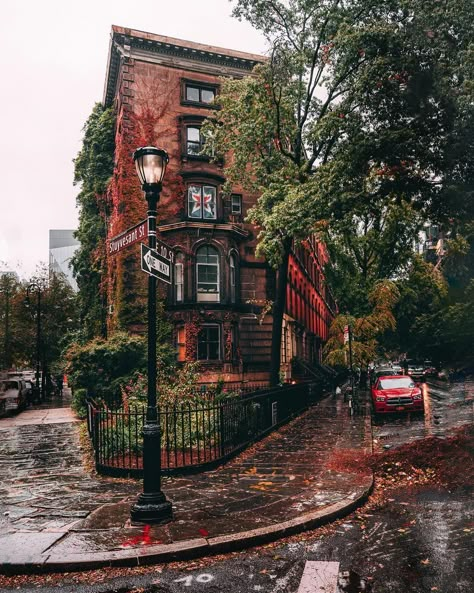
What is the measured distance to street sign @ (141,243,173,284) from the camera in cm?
769

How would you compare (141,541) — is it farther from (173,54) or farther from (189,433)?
(173,54)

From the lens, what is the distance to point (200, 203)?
95.2 feet

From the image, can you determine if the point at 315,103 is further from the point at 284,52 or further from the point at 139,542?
the point at 139,542

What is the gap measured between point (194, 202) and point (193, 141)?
11.0ft

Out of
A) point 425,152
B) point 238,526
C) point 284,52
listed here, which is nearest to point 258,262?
point 284,52

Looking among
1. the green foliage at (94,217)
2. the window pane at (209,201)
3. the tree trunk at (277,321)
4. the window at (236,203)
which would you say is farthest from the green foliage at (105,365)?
the window at (236,203)

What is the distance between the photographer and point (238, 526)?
272 inches

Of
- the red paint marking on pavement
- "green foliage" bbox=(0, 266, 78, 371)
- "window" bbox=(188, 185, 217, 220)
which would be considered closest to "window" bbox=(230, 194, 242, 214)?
"window" bbox=(188, 185, 217, 220)

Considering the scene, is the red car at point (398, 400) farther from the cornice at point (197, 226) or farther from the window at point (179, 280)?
the cornice at point (197, 226)

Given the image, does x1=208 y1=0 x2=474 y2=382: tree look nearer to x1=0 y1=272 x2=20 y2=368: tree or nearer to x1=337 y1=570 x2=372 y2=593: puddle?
x1=337 y1=570 x2=372 y2=593: puddle

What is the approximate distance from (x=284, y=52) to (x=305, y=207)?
7.97 m

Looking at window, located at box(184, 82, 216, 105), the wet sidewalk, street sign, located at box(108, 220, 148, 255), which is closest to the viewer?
the wet sidewalk

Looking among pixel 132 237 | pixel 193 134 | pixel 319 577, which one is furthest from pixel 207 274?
pixel 319 577

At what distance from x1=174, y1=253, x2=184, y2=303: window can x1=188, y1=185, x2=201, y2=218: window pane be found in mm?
2578
